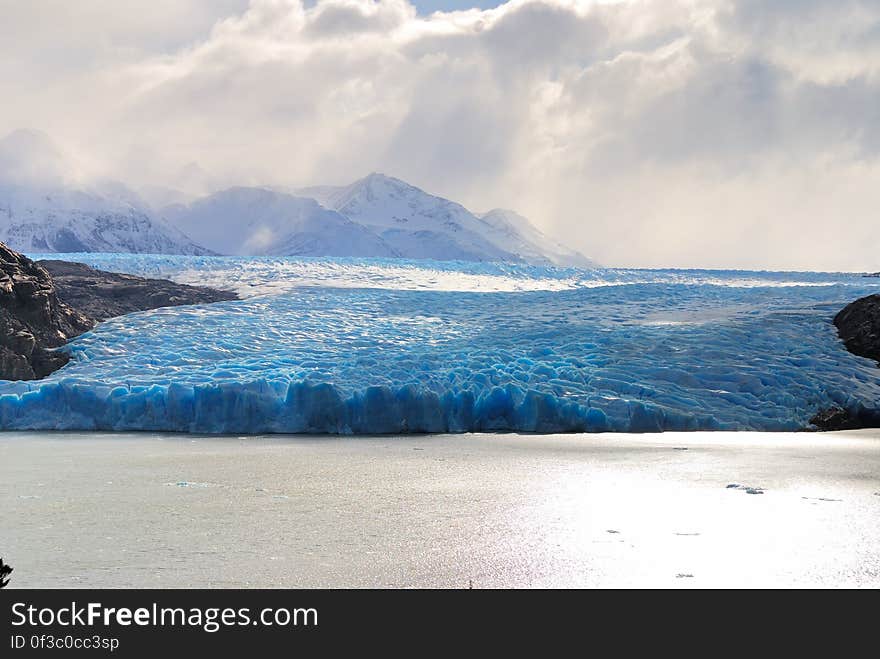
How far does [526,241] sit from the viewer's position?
100 m

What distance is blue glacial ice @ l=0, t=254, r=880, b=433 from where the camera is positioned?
913cm

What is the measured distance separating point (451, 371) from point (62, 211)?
79.9m

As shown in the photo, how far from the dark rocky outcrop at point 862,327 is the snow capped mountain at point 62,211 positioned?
65919mm

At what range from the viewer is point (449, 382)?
946 cm

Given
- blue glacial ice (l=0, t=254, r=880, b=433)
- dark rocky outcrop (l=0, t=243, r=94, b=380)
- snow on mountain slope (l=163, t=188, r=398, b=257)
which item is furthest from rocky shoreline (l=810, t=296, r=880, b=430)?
snow on mountain slope (l=163, t=188, r=398, b=257)

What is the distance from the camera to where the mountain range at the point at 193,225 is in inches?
2862

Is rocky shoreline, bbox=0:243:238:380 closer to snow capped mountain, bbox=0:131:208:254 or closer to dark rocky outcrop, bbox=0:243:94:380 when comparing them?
dark rocky outcrop, bbox=0:243:94:380

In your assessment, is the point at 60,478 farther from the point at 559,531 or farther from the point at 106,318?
the point at 106,318

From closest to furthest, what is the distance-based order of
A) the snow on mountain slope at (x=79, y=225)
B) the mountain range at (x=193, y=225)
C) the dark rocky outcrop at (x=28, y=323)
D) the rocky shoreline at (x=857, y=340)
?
the rocky shoreline at (x=857, y=340) → the dark rocky outcrop at (x=28, y=323) → the mountain range at (x=193, y=225) → the snow on mountain slope at (x=79, y=225)

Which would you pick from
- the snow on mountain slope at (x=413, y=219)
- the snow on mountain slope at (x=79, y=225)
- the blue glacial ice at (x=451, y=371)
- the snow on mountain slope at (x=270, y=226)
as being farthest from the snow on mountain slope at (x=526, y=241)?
the blue glacial ice at (x=451, y=371)

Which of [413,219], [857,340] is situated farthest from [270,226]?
[857,340]

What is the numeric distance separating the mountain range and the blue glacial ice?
54584 millimetres

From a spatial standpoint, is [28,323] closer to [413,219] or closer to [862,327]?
[862,327]

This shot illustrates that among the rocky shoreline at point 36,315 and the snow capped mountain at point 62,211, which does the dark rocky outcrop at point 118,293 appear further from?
the snow capped mountain at point 62,211
